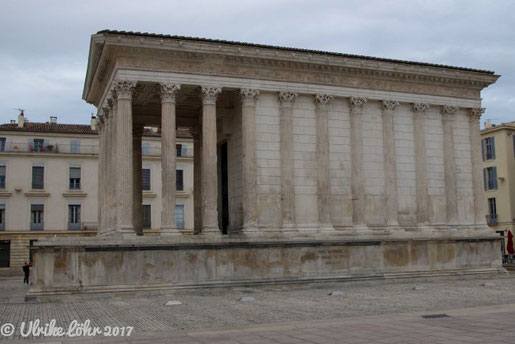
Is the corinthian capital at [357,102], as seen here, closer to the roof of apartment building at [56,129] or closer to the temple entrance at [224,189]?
the temple entrance at [224,189]

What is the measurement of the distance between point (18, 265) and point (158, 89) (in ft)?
99.3

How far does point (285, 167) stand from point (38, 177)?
1251 inches

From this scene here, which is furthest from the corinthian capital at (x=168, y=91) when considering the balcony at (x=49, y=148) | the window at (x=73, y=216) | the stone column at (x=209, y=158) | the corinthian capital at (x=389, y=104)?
the window at (x=73, y=216)

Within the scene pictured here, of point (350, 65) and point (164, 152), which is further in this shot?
point (350, 65)

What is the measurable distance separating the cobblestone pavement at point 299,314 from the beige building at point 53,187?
2739 cm

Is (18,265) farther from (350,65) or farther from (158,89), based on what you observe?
(350,65)

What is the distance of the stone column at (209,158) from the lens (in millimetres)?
27250

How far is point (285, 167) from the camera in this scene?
28547mm

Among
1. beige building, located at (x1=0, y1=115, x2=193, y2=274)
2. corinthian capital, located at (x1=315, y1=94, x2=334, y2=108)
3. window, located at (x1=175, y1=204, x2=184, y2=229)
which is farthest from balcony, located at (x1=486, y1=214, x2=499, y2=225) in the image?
corinthian capital, located at (x1=315, y1=94, x2=334, y2=108)

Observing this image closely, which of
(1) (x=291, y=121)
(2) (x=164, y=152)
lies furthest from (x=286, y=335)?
(1) (x=291, y=121)

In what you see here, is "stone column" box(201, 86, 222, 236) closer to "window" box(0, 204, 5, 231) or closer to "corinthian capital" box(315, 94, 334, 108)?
"corinthian capital" box(315, 94, 334, 108)

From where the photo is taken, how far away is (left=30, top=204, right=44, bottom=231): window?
173 ft

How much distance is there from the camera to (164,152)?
88.6 ft

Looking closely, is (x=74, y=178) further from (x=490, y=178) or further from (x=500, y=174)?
(x=500, y=174)
